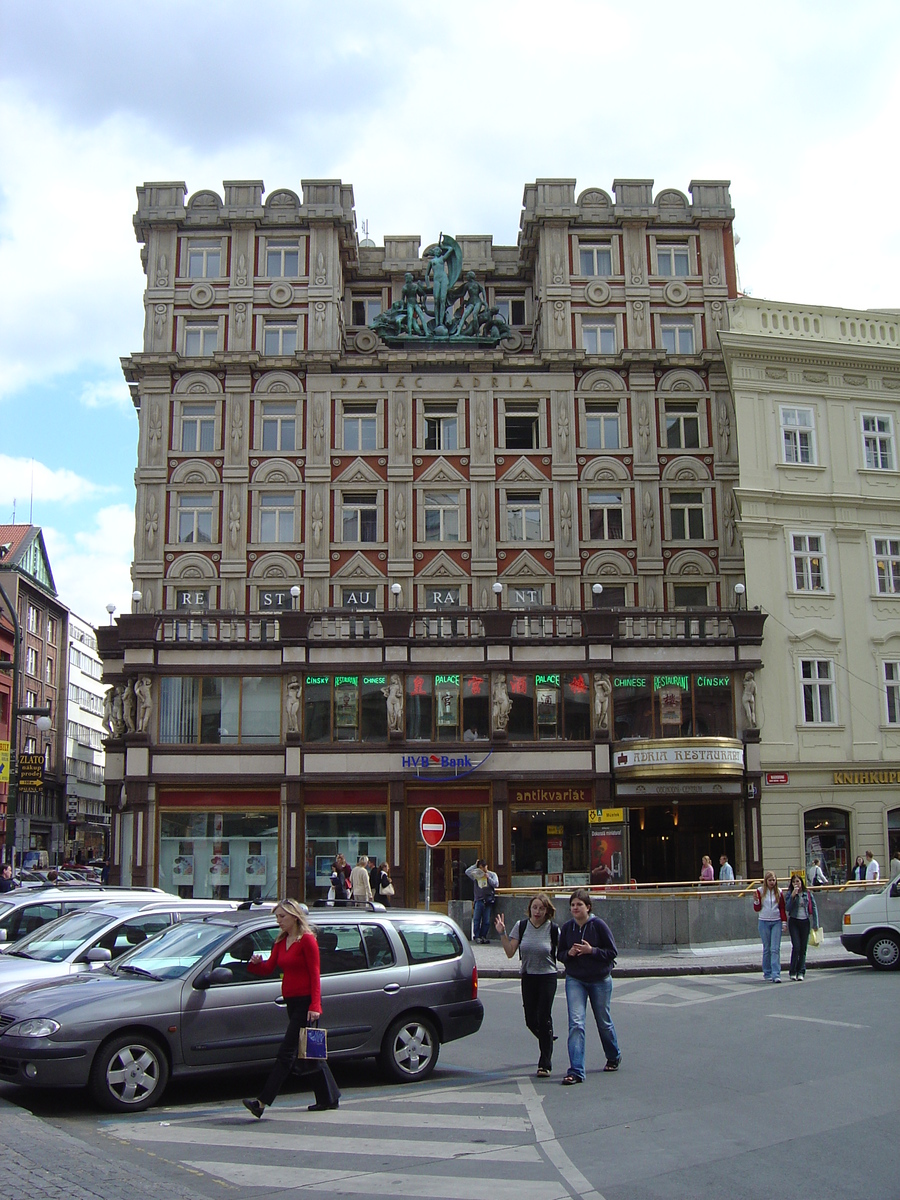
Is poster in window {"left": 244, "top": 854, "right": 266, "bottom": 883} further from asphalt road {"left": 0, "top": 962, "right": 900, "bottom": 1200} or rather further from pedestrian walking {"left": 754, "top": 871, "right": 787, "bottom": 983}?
asphalt road {"left": 0, "top": 962, "right": 900, "bottom": 1200}

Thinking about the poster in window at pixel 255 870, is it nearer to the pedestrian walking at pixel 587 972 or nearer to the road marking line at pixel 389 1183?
the pedestrian walking at pixel 587 972

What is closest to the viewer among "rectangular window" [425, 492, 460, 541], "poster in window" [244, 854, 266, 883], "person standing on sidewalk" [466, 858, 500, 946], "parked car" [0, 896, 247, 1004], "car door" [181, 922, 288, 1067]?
"car door" [181, 922, 288, 1067]

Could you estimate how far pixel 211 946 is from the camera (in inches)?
451

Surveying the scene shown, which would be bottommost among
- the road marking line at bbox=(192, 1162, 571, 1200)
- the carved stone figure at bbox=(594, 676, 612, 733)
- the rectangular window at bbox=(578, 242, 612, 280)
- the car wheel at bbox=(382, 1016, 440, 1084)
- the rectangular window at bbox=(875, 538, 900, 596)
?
the road marking line at bbox=(192, 1162, 571, 1200)

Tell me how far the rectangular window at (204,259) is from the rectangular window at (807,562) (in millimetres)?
21932

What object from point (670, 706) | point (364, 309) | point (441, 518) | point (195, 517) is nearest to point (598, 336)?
point (441, 518)

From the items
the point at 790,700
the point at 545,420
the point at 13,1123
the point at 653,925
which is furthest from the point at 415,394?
the point at 13,1123

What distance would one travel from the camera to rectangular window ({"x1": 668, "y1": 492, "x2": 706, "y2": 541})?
138 feet

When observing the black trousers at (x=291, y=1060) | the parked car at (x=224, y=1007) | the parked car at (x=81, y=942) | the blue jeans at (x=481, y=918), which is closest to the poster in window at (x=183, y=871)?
the blue jeans at (x=481, y=918)

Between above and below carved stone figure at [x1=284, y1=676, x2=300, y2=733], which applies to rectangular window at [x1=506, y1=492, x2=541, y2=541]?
above

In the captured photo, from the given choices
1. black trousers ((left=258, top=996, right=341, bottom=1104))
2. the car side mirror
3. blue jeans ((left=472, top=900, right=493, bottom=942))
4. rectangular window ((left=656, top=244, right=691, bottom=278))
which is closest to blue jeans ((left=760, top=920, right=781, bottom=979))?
blue jeans ((left=472, top=900, right=493, bottom=942))

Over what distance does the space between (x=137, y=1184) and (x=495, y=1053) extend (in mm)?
6882

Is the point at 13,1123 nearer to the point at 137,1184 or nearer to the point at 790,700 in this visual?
the point at 137,1184

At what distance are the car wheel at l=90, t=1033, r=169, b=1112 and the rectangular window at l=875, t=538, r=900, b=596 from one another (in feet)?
109
